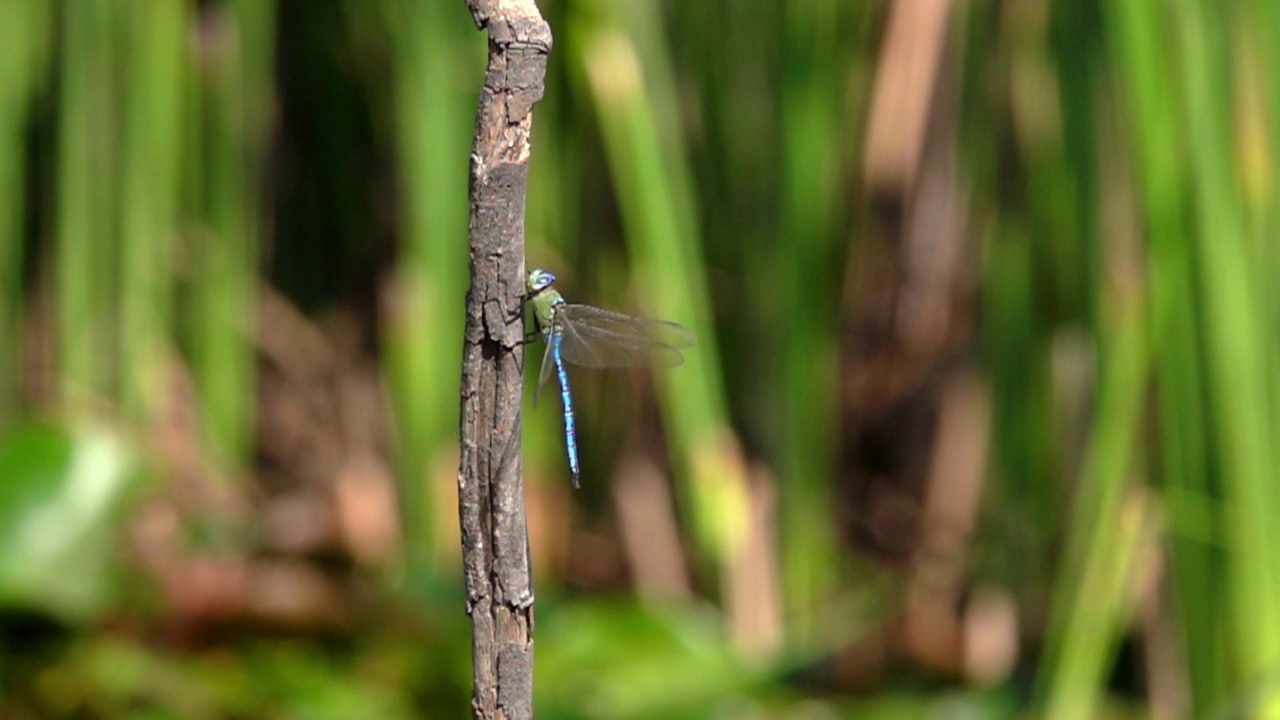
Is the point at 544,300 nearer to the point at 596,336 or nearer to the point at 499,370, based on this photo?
the point at 596,336

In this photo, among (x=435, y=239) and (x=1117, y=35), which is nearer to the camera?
(x=1117, y=35)

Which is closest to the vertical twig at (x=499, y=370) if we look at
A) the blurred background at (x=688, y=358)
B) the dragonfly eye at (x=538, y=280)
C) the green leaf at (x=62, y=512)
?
the dragonfly eye at (x=538, y=280)

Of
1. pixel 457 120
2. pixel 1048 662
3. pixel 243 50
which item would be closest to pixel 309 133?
pixel 243 50

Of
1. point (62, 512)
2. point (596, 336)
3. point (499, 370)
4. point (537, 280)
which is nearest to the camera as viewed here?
point (499, 370)

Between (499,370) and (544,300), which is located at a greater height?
(544,300)

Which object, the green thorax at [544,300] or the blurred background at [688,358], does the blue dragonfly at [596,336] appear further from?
the blurred background at [688,358]

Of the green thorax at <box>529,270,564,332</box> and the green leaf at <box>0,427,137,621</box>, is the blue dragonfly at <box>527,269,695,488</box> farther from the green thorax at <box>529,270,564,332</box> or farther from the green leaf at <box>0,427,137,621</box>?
the green leaf at <box>0,427,137,621</box>

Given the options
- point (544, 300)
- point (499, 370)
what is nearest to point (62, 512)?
point (544, 300)

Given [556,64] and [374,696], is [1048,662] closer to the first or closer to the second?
[374,696]
